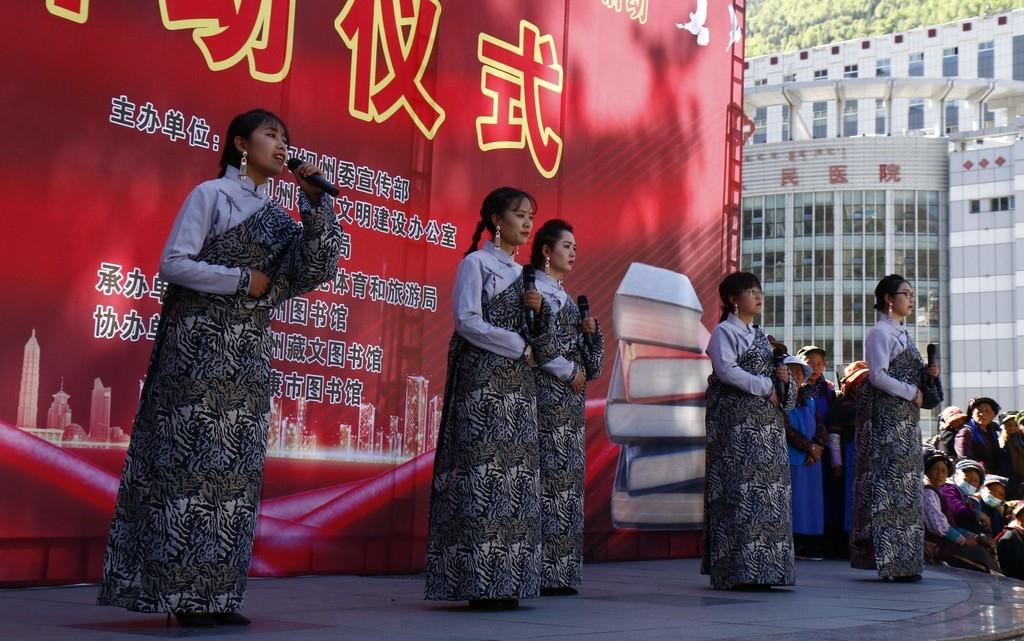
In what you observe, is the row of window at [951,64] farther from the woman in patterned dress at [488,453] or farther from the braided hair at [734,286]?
the woman in patterned dress at [488,453]

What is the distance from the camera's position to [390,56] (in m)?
4.95

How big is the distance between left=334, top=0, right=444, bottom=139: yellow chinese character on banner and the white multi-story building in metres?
30.8

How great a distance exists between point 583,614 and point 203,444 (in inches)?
48.3

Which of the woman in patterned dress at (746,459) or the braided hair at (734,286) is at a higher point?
the braided hair at (734,286)

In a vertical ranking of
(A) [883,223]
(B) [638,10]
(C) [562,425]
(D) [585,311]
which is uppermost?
(A) [883,223]

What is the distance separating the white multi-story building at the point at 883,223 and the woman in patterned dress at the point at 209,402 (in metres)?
32.9

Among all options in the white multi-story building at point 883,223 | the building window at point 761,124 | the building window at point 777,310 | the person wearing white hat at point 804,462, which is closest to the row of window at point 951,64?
the building window at point 761,124

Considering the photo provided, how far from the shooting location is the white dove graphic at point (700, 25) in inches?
267

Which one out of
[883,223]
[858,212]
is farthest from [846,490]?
[883,223]

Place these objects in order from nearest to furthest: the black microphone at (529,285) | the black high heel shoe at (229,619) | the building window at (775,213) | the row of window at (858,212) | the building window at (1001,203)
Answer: the black high heel shoe at (229,619) → the black microphone at (529,285) → the building window at (1001,203) → the row of window at (858,212) → the building window at (775,213)

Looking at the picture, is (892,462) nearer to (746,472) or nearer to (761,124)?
(746,472)

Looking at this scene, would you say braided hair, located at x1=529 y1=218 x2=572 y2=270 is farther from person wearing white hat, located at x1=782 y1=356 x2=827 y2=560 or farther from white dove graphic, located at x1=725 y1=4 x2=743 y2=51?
white dove graphic, located at x1=725 y1=4 x2=743 y2=51

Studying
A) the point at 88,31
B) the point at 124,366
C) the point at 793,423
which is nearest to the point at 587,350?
the point at 124,366

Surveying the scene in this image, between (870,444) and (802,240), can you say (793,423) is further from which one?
(802,240)
